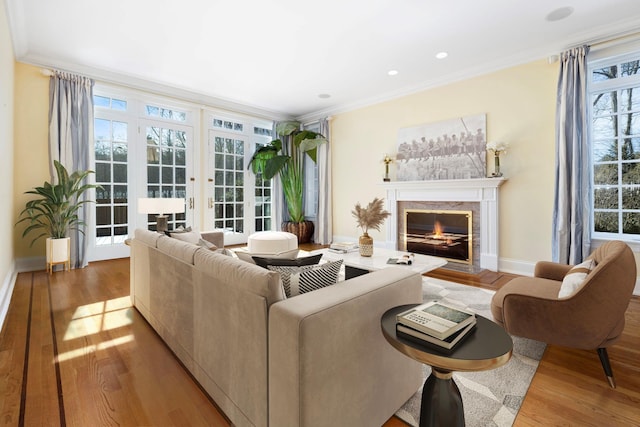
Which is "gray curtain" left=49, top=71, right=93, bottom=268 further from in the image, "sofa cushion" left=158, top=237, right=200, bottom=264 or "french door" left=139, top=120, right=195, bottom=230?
"sofa cushion" left=158, top=237, right=200, bottom=264

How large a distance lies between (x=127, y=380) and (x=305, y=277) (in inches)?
50.4

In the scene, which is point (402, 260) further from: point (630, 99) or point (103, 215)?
point (103, 215)

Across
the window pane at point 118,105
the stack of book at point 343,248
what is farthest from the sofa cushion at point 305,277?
the window pane at point 118,105


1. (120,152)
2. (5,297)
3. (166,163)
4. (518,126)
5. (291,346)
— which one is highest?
(518,126)

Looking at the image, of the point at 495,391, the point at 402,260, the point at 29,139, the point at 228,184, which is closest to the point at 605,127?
the point at 402,260

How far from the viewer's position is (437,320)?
3.72 feet

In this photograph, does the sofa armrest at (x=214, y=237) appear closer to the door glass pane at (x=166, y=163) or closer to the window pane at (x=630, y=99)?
the door glass pane at (x=166, y=163)

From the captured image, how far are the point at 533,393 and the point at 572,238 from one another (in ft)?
8.59

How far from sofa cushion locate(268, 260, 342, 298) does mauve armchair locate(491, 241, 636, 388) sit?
1.28 meters

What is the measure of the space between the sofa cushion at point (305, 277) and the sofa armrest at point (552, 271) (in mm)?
2132

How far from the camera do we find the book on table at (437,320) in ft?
3.50

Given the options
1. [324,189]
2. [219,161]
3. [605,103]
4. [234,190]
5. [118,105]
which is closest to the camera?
[605,103]

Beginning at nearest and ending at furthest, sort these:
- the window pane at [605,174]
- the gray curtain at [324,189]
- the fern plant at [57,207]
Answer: the window pane at [605,174] < the fern plant at [57,207] < the gray curtain at [324,189]

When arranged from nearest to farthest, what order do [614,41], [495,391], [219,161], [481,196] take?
[495,391] → [614,41] → [481,196] → [219,161]
